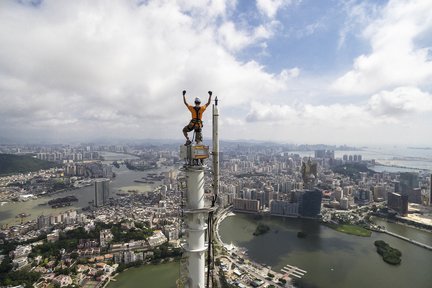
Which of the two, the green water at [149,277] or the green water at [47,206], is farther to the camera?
the green water at [47,206]

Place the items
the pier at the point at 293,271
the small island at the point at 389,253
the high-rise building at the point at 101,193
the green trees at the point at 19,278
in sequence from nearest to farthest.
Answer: the green trees at the point at 19,278 < the pier at the point at 293,271 < the small island at the point at 389,253 < the high-rise building at the point at 101,193

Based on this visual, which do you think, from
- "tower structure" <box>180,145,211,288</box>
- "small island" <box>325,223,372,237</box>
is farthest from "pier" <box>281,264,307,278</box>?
"tower structure" <box>180,145,211,288</box>


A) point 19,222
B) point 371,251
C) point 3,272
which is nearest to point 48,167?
point 19,222

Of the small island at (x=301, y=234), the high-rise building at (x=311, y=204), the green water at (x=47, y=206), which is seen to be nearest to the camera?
the small island at (x=301, y=234)

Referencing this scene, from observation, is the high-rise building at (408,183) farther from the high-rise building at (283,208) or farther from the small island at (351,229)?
the high-rise building at (283,208)

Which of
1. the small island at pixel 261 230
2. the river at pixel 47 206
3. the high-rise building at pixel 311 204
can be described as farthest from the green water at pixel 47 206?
the high-rise building at pixel 311 204

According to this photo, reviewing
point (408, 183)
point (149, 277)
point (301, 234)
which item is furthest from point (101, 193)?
→ point (408, 183)

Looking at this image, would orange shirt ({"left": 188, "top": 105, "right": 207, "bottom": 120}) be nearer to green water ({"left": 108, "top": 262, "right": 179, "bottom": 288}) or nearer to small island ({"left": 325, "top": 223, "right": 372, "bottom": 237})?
green water ({"left": 108, "top": 262, "right": 179, "bottom": 288})
